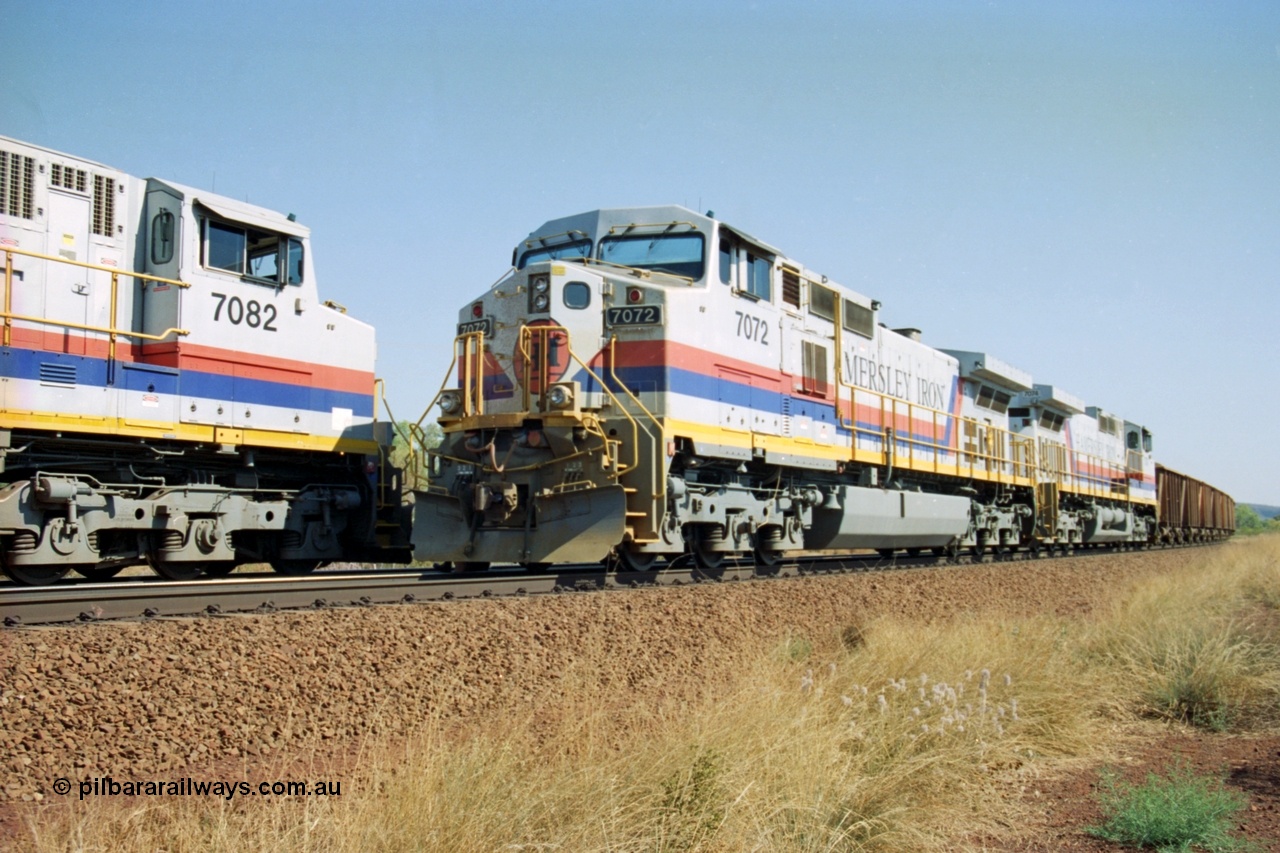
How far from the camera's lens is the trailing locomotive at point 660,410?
929 cm

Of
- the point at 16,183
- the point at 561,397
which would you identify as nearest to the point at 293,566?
the point at 561,397

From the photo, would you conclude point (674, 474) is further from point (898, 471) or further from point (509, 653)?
point (898, 471)

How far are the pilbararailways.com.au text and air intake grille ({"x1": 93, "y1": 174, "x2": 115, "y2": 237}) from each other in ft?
23.8

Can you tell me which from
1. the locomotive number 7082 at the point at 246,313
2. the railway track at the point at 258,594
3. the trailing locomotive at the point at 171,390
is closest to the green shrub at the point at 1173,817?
the railway track at the point at 258,594

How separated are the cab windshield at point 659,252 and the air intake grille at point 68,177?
198 inches

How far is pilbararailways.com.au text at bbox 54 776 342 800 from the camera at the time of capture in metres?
4.07

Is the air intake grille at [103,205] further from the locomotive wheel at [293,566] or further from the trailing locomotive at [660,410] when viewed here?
the locomotive wheel at [293,566]

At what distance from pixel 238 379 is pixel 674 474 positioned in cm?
449

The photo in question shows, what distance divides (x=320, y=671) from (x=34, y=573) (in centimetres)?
516

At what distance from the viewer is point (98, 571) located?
1005cm

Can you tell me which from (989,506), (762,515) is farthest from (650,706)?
(989,506)

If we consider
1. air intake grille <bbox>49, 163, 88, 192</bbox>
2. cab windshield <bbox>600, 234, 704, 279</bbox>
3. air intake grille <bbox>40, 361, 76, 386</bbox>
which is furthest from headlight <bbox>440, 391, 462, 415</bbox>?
air intake grille <bbox>49, 163, 88, 192</bbox>

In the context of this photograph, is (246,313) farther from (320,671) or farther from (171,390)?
(320,671)

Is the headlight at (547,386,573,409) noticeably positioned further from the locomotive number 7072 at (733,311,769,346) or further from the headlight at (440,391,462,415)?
the locomotive number 7072 at (733,311,769,346)
